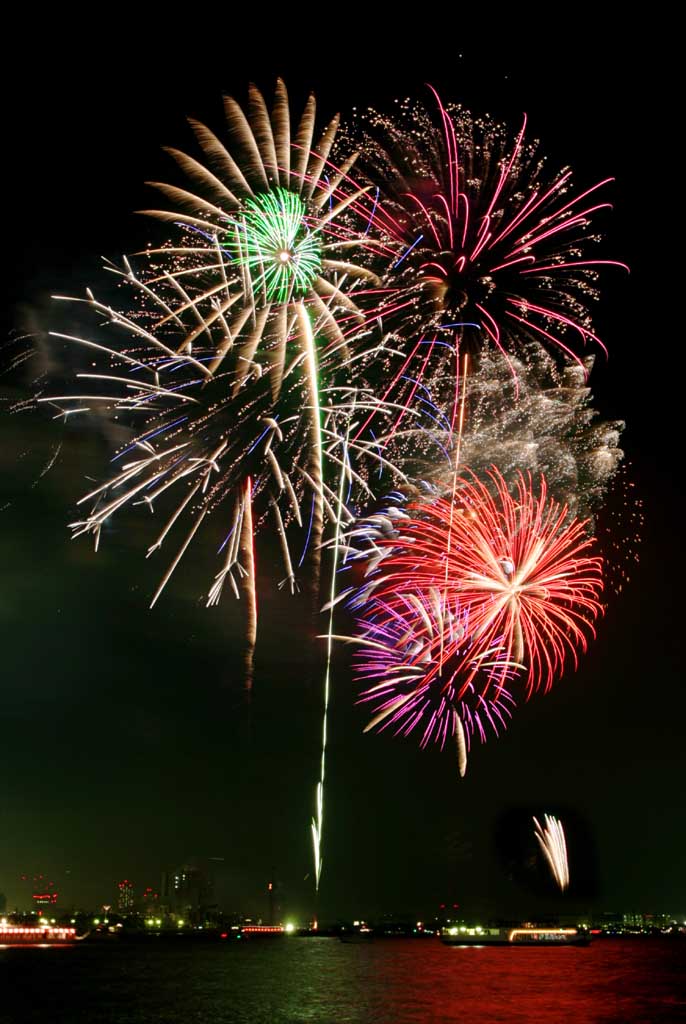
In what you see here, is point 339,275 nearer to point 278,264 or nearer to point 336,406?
point 278,264

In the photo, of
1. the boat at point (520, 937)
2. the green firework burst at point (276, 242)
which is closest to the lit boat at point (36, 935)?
the boat at point (520, 937)

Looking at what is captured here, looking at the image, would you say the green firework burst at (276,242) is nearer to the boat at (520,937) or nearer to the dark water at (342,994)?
the dark water at (342,994)

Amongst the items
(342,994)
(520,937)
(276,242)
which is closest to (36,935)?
(520,937)

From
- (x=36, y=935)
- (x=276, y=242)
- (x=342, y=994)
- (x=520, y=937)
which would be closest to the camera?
(x=276, y=242)

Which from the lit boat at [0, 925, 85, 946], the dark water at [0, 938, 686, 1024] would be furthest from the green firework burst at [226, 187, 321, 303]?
the lit boat at [0, 925, 85, 946]

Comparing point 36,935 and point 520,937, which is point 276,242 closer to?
point 520,937

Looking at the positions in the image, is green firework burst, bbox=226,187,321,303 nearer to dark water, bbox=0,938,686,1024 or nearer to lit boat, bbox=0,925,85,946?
dark water, bbox=0,938,686,1024
